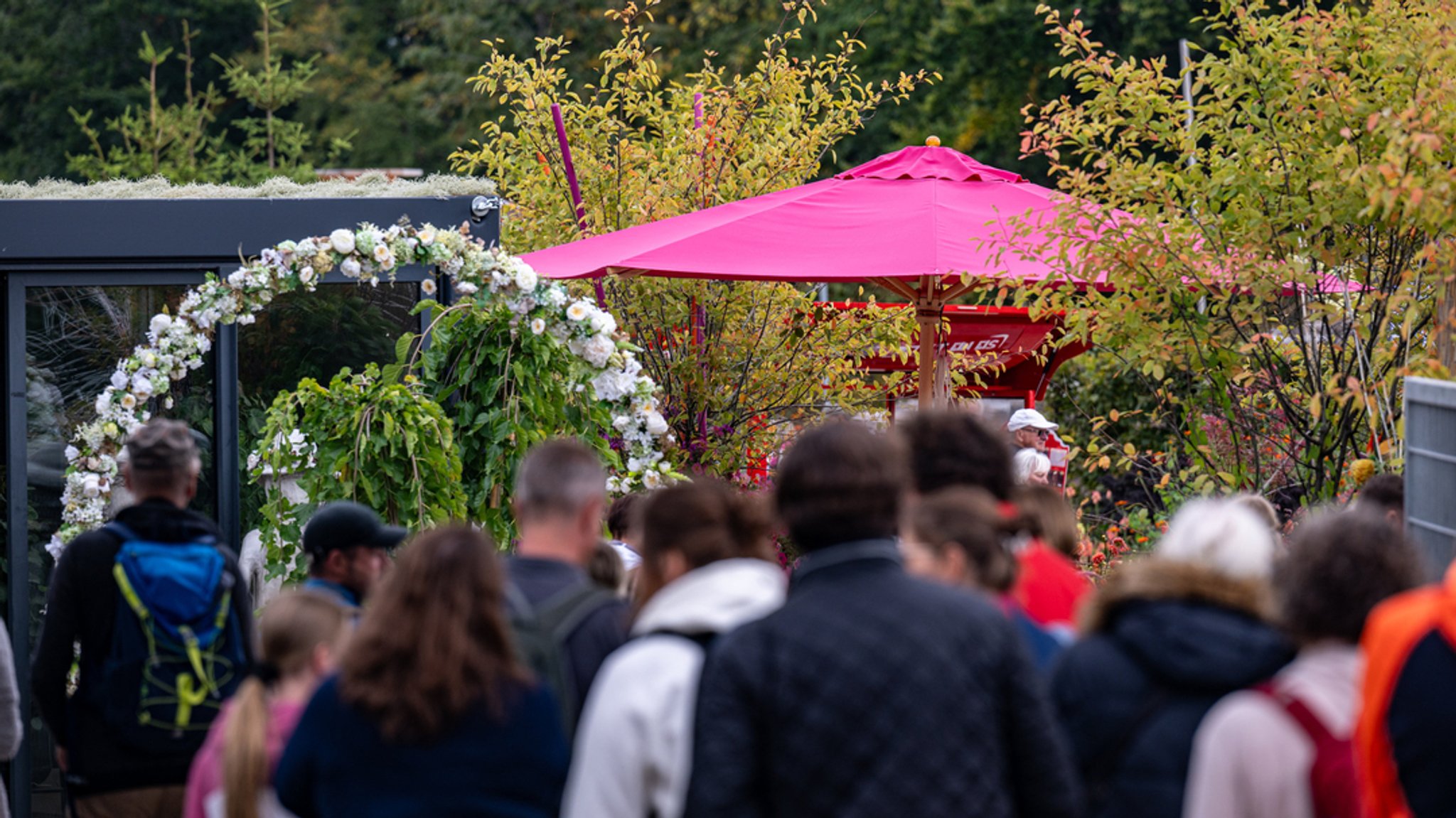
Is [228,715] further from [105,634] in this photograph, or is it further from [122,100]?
[122,100]

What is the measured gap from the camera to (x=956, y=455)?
3.36m

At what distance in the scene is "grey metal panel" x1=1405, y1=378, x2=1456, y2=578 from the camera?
4.21 meters

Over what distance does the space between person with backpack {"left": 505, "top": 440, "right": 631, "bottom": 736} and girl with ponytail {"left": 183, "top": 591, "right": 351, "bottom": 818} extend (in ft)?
1.35

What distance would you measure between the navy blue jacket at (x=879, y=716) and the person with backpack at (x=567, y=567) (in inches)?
19.5

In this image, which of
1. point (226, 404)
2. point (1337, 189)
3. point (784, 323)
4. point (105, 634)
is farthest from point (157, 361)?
point (1337, 189)

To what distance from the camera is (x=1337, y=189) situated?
5.83 m

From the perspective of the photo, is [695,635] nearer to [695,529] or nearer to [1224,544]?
[695,529]

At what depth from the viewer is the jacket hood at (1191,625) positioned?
108 inches

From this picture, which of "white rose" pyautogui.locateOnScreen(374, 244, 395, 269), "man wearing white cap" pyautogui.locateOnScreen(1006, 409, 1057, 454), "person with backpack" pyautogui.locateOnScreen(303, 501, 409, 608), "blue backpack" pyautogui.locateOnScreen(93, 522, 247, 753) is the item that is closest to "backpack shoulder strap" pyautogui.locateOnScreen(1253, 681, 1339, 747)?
"person with backpack" pyautogui.locateOnScreen(303, 501, 409, 608)

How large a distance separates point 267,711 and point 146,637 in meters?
1.14

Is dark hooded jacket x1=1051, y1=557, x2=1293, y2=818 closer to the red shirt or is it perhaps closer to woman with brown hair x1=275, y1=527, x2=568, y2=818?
the red shirt

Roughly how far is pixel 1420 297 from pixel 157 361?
16.2 ft

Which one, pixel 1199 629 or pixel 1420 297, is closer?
pixel 1199 629

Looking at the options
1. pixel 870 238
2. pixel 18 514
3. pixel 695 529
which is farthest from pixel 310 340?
pixel 695 529
